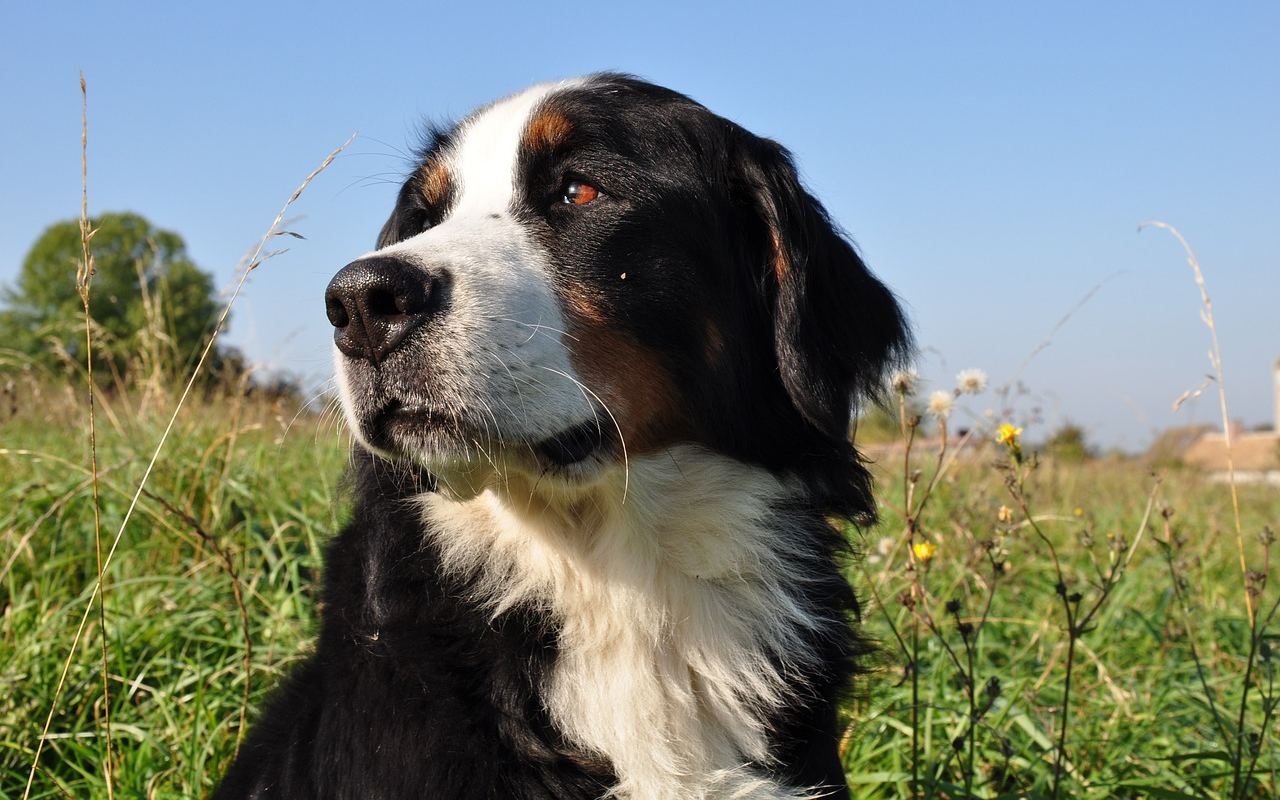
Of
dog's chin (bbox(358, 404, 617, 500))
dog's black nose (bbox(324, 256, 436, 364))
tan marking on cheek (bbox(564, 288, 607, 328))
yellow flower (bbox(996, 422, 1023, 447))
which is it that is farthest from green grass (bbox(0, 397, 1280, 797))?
tan marking on cheek (bbox(564, 288, 607, 328))

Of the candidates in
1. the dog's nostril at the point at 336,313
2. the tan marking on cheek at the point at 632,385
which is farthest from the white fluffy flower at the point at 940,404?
the dog's nostril at the point at 336,313

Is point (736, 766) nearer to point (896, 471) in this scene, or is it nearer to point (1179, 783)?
point (1179, 783)

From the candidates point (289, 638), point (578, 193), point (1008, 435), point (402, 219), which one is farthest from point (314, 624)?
point (1008, 435)

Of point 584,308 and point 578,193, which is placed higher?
point 578,193

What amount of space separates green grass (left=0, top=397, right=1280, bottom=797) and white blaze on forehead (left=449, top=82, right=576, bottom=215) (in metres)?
0.69

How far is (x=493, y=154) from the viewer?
7.97ft

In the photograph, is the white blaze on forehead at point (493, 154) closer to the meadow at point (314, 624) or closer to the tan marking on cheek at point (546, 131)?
the tan marking on cheek at point (546, 131)

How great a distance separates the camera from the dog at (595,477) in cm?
201

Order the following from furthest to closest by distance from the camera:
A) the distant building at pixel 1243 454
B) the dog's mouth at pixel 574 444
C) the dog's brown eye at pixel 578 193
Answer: the distant building at pixel 1243 454 → the dog's brown eye at pixel 578 193 → the dog's mouth at pixel 574 444

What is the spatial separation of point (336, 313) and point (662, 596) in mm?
935

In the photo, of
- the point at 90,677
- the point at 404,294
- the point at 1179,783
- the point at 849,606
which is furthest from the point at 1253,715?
the point at 90,677

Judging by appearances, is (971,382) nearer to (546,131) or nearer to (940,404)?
(940,404)

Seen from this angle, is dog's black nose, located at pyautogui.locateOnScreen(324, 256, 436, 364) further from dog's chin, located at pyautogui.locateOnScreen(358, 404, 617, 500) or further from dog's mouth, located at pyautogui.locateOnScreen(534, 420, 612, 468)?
dog's mouth, located at pyautogui.locateOnScreen(534, 420, 612, 468)

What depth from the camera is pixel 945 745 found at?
3.16 metres
